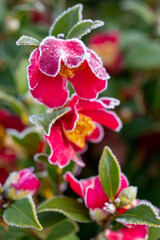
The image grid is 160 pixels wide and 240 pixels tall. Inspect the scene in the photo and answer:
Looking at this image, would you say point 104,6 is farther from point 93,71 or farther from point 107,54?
point 93,71

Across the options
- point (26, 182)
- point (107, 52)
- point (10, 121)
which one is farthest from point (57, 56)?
point (107, 52)

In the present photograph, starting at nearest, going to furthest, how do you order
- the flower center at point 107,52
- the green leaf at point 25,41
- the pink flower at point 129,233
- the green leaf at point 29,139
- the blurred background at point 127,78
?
the green leaf at point 25,41 → the pink flower at point 129,233 → the green leaf at point 29,139 → the blurred background at point 127,78 → the flower center at point 107,52

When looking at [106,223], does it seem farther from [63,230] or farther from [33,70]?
[33,70]

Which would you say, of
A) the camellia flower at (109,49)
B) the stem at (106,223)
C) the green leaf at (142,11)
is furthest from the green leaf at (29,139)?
the green leaf at (142,11)

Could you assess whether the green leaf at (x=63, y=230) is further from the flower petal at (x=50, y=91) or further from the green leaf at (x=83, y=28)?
the green leaf at (x=83, y=28)

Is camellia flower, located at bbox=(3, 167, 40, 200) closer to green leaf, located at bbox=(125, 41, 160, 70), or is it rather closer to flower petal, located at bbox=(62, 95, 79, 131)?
flower petal, located at bbox=(62, 95, 79, 131)

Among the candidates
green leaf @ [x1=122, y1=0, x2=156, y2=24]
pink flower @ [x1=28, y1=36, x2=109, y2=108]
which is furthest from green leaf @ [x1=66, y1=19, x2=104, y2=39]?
green leaf @ [x1=122, y1=0, x2=156, y2=24]

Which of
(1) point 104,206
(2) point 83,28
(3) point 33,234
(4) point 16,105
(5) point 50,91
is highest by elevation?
(2) point 83,28
